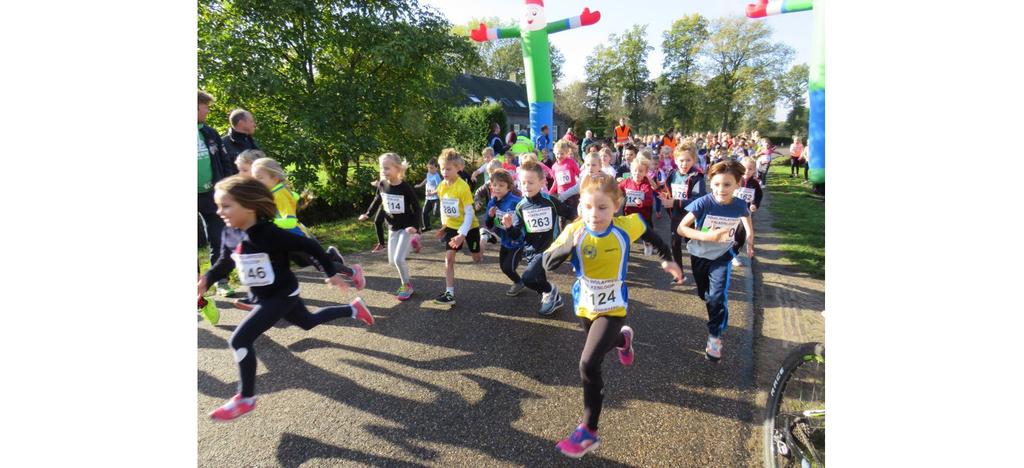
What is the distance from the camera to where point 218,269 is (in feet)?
11.2

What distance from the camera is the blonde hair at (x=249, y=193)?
121 inches

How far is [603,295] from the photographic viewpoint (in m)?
3.09

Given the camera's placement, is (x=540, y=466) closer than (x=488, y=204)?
Yes

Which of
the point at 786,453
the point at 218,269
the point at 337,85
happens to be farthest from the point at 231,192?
the point at 337,85

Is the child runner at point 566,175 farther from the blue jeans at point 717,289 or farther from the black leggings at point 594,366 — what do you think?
the black leggings at point 594,366

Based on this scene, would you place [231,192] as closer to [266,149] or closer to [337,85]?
[266,149]

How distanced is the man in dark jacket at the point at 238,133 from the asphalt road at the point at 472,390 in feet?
6.87

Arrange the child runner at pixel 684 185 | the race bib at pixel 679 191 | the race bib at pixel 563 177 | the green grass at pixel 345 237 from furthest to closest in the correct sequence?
the green grass at pixel 345 237
the race bib at pixel 563 177
the race bib at pixel 679 191
the child runner at pixel 684 185

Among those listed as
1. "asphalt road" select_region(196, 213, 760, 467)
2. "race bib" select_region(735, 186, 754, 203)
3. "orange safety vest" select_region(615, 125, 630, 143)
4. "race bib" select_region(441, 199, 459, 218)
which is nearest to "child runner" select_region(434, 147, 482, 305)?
"race bib" select_region(441, 199, 459, 218)

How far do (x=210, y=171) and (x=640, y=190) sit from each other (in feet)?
17.7

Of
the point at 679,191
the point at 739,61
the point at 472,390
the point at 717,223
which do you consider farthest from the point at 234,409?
the point at 739,61

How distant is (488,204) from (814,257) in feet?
17.8

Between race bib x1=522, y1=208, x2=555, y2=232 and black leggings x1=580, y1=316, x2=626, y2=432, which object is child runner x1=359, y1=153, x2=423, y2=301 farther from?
black leggings x1=580, y1=316, x2=626, y2=432

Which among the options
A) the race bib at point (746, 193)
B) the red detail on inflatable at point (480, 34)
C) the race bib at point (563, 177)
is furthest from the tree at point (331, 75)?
the race bib at point (746, 193)
